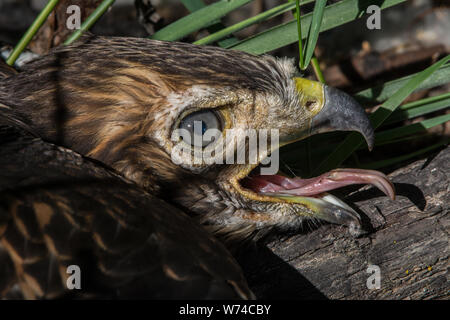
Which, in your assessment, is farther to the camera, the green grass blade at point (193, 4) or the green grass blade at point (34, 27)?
the green grass blade at point (193, 4)

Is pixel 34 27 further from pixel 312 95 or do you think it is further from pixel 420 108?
pixel 420 108

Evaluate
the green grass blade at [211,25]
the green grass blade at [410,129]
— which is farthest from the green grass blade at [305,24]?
the green grass blade at [410,129]

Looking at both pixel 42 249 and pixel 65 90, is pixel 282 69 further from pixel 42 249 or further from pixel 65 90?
pixel 42 249

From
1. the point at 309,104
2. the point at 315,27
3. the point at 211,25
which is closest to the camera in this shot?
the point at 309,104

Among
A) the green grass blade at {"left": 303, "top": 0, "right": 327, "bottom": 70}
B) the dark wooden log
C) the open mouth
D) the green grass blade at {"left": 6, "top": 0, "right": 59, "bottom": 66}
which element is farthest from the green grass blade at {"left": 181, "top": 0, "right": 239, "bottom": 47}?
the dark wooden log

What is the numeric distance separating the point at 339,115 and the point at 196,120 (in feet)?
2.39

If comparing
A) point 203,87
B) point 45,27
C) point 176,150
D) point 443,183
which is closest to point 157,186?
point 176,150

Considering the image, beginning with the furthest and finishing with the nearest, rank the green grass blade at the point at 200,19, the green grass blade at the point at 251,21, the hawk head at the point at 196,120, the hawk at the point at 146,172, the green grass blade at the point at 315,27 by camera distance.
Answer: the green grass blade at the point at 200,19, the green grass blade at the point at 251,21, the green grass blade at the point at 315,27, the hawk head at the point at 196,120, the hawk at the point at 146,172

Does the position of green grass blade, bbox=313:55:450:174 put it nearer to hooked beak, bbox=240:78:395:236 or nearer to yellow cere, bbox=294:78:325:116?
hooked beak, bbox=240:78:395:236

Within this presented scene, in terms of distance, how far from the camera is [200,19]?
355 cm

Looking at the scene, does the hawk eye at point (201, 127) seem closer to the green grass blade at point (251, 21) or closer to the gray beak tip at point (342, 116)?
the gray beak tip at point (342, 116)

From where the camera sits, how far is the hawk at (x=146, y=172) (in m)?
2.21

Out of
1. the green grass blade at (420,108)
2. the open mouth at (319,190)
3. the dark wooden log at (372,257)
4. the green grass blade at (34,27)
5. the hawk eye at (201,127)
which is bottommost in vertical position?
the dark wooden log at (372,257)

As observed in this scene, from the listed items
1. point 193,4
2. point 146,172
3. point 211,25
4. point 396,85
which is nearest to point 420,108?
point 396,85
